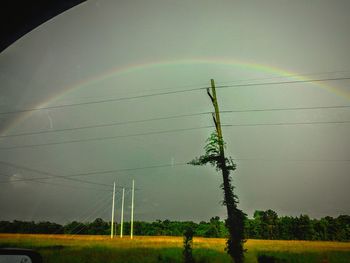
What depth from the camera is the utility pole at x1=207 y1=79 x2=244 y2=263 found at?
17.1 metres

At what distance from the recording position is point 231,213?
1769 centimetres

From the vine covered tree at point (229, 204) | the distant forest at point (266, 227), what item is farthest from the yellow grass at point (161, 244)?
the distant forest at point (266, 227)

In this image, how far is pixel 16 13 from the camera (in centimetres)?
212

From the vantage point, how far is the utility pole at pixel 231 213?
56.0ft

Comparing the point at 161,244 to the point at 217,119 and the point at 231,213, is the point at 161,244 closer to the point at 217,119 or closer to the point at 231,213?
the point at 231,213

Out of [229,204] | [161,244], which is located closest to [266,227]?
[161,244]

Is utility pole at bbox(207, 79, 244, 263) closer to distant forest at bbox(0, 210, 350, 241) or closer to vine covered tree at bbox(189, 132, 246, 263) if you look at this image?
vine covered tree at bbox(189, 132, 246, 263)

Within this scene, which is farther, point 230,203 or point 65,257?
point 65,257

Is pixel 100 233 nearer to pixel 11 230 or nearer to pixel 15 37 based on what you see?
pixel 11 230

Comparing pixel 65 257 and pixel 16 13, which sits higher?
pixel 16 13

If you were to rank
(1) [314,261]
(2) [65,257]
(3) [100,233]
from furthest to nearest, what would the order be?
(3) [100,233]
(1) [314,261]
(2) [65,257]

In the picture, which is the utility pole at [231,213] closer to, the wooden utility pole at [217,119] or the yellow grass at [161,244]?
the wooden utility pole at [217,119]

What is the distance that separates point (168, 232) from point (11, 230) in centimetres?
3598

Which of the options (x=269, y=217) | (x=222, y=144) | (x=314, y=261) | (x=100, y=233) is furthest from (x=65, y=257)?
(x=269, y=217)
